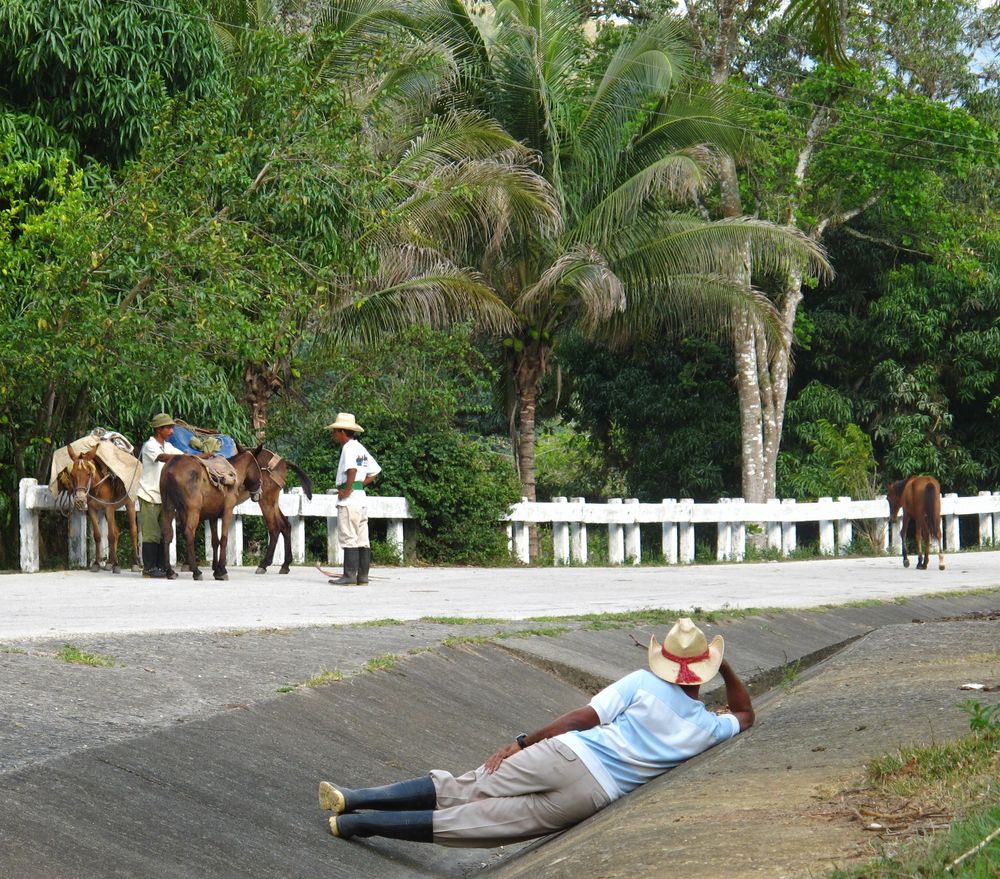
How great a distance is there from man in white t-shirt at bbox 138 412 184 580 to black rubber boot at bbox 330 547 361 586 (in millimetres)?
1751

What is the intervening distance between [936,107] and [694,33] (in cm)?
511

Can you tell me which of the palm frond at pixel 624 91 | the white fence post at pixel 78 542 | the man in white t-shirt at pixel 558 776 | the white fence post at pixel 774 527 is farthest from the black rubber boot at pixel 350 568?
the palm frond at pixel 624 91

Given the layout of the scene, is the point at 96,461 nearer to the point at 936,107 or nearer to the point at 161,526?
the point at 161,526

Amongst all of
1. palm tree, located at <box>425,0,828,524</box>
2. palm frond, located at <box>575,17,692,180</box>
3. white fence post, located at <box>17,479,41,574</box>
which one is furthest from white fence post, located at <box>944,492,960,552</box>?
white fence post, located at <box>17,479,41,574</box>

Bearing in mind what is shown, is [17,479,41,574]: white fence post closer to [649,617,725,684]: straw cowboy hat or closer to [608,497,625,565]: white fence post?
[608,497,625,565]: white fence post

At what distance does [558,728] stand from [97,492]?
1077 cm

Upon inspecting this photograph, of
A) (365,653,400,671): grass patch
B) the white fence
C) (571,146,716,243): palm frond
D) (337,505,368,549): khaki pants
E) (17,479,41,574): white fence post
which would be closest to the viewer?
(365,653,400,671): grass patch

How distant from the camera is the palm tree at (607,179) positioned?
25.2 m

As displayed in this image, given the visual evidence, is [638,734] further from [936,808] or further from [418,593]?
[418,593]

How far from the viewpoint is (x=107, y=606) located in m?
12.6

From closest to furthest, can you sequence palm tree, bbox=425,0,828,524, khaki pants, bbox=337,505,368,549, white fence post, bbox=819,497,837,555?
khaki pants, bbox=337,505,368,549 < palm tree, bbox=425,0,828,524 < white fence post, bbox=819,497,837,555

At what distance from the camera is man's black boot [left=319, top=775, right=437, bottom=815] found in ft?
23.5

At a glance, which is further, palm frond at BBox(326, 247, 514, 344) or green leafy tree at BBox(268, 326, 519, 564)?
palm frond at BBox(326, 247, 514, 344)

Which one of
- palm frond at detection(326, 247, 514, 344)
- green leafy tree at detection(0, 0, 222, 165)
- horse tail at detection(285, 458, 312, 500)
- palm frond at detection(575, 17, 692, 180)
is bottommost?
horse tail at detection(285, 458, 312, 500)
